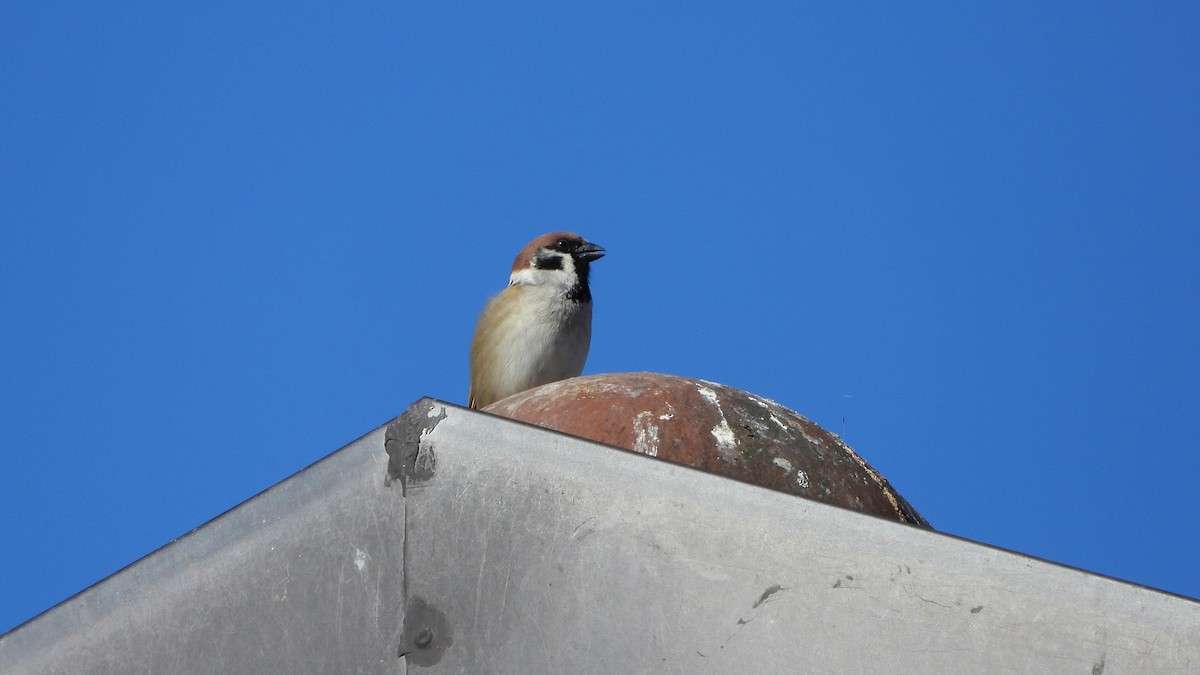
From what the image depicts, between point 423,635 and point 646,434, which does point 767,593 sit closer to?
point 423,635

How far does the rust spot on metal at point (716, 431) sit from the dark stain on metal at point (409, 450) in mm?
1184

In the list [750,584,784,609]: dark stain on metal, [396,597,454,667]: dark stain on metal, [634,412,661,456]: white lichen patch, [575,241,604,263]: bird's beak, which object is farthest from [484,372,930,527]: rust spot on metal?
[575,241,604,263]: bird's beak

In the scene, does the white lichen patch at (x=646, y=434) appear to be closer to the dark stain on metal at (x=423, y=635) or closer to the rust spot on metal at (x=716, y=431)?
the rust spot on metal at (x=716, y=431)

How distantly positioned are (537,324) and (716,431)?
289 cm

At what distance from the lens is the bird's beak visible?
6.88 metres

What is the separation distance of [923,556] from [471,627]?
829 millimetres

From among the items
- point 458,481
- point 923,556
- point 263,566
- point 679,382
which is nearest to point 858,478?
point 679,382

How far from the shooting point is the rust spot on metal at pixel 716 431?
3.86 meters

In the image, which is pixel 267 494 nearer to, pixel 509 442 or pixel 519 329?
pixel 509 442

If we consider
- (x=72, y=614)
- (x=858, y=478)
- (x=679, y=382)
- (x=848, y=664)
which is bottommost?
(x=848, y=664)

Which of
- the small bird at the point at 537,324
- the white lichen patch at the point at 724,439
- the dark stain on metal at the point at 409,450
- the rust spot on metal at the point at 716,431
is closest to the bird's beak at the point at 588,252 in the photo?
the small bird at the point at 537,324

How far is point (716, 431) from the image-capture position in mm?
3930

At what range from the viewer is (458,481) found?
2.65m

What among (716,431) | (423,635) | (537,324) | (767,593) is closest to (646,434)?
(716,431)
